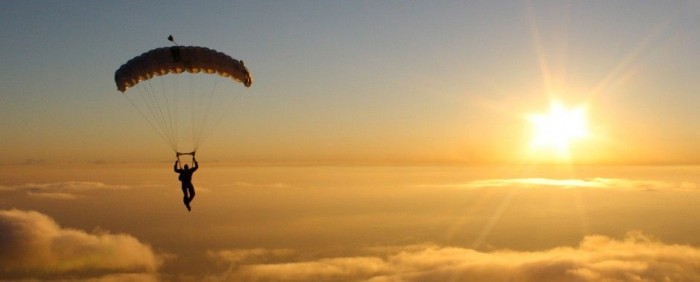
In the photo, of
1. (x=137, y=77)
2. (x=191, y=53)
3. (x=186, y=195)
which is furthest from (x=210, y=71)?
(x=186, y=195)

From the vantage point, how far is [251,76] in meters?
30.6

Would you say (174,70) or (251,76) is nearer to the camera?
(174,70)

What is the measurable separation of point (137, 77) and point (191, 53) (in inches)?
121

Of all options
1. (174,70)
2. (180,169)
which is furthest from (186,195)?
(174,70)

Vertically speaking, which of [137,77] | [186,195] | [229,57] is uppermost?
[229,57]

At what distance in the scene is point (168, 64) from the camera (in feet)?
89.8

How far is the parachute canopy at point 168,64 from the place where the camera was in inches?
1076

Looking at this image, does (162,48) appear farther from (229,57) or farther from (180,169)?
(180,169)

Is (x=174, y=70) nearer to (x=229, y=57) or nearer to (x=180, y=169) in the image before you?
(x=229, y=57)

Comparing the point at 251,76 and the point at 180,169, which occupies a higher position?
the point at 251,76

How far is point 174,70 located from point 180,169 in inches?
201

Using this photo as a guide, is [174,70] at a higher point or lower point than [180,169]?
higher

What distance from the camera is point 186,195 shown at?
28188mm

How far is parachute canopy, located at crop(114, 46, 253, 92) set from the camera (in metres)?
27.3
